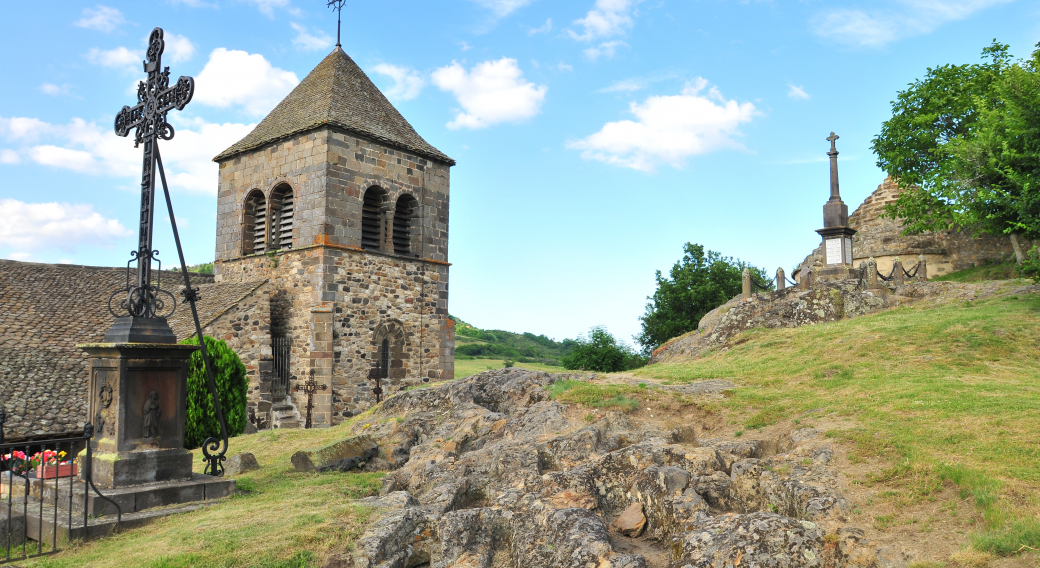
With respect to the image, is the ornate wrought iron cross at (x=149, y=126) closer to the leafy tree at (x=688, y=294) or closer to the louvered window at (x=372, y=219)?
the louvered window at (x=372, y=219)

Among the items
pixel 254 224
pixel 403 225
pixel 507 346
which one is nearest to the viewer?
pixel 403 225

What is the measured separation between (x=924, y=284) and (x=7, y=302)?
88.5ft

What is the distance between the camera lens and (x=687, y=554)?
583cm

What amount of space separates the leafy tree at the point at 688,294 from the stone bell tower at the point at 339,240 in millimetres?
18455

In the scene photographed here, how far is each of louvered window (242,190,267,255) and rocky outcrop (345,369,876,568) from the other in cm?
1321

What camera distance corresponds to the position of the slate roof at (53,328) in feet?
A: 50.1

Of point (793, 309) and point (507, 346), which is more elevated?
point (793, 309)

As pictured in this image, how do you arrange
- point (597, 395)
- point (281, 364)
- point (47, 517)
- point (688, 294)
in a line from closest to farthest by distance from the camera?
1. point (47, 517)
2. point (597, 395)
3. point (281, 364)
4. point (688, 294)

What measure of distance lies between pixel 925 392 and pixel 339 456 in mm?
8786

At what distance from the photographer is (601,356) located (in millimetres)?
29281

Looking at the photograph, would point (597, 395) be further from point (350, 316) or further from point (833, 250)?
point (833, 250)

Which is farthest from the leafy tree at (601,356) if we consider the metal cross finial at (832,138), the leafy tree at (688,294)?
the metal cross finial at (832,138)

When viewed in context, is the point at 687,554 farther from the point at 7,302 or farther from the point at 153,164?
the point at 7,302

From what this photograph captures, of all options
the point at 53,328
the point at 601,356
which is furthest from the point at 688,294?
the point at 53,328
